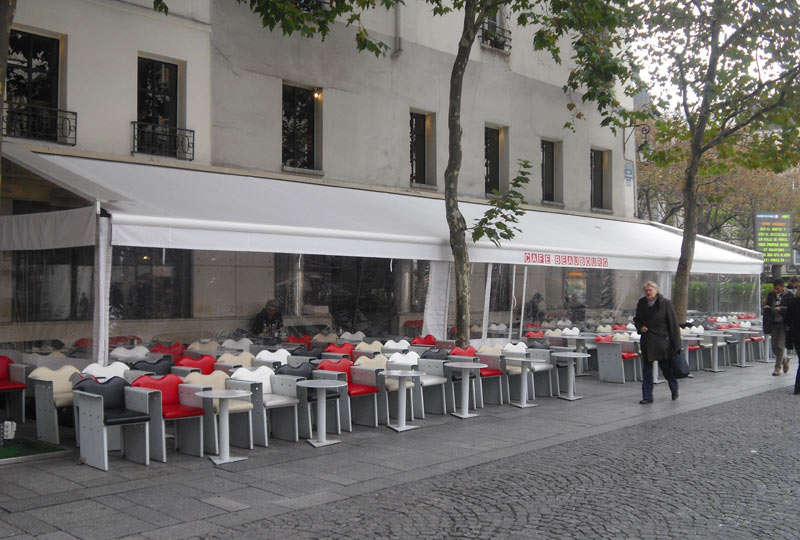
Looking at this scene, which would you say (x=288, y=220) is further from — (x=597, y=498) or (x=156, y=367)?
(x=597, y=498)

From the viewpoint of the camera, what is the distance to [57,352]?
10.5 metres

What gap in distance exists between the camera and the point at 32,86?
498 inches

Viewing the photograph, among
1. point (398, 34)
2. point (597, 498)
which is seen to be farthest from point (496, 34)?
point (597, 498)

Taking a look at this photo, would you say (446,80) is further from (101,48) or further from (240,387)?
(240,387)

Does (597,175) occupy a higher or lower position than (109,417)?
higher

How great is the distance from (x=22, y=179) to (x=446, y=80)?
35.1 feet

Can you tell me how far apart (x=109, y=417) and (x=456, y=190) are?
7234mm

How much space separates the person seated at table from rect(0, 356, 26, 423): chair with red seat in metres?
4.45

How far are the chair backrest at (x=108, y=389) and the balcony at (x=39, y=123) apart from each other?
19.7ft

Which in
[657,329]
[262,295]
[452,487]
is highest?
[262,295]

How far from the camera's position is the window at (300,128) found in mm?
16203

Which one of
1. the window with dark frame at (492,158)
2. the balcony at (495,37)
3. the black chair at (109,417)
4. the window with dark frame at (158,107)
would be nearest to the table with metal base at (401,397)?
the black chair at (109,417)

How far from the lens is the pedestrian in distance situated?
1488 centimetres

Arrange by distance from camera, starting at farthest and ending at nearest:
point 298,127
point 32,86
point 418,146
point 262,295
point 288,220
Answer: point 418,146, point 298,127, point 262,295, point 32,86, point 288,220
